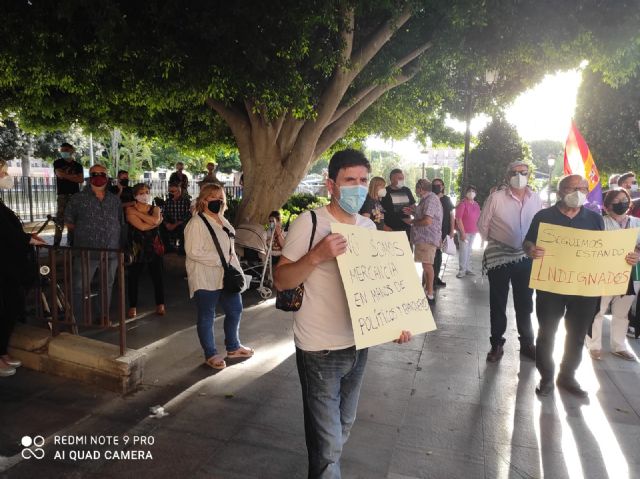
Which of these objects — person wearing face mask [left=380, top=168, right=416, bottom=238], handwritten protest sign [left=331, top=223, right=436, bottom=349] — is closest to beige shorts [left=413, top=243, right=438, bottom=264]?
person wearing face mask [left=380, top=168, right=416, bottom=238]

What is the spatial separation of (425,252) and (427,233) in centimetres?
31

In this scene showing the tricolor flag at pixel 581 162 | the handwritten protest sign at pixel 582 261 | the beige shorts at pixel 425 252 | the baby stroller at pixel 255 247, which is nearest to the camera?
the handwritten protest sign at pixel 582 261

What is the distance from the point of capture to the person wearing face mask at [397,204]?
7.81m

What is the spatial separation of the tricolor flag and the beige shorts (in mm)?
2997

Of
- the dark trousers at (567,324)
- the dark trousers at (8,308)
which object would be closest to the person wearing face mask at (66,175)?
the dark trousers at (8,308)

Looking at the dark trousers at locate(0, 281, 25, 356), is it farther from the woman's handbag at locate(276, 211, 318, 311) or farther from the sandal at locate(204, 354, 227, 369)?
the woman's handbag at locate(276, 211, 318, 311)

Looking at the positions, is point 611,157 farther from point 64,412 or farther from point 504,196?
point 64,412

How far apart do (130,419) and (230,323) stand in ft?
4.95

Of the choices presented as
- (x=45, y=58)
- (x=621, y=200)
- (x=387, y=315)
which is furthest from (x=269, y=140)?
(x=387, y=315)

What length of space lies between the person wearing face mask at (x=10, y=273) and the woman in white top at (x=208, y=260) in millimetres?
1436

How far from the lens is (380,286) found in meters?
2.59

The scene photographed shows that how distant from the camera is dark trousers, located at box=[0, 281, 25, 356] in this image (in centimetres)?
451

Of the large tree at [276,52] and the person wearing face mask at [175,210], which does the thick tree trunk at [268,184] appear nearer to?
the large tree at [276,52]

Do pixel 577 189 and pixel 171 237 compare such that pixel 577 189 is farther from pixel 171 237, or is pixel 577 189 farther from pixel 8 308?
pixel 171 237
